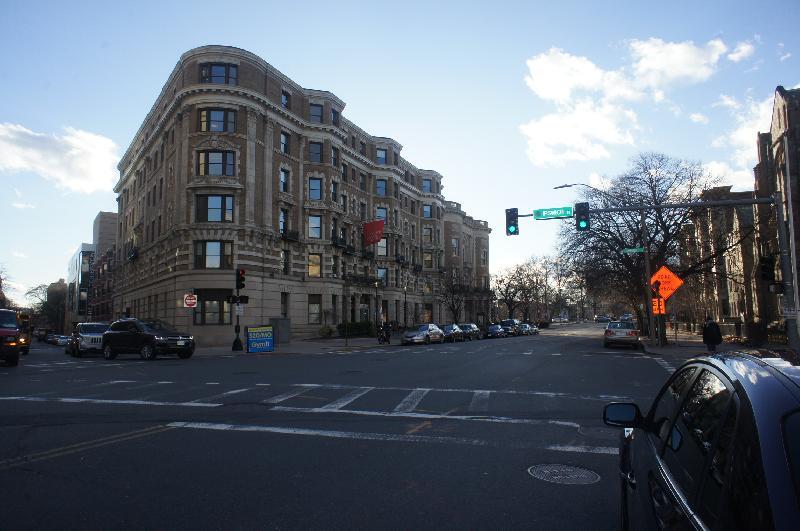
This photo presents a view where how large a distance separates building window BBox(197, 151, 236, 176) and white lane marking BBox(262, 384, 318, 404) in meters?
30.9

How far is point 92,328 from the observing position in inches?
1153

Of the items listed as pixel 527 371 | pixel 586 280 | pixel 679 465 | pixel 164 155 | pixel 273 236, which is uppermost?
pixel 164 155

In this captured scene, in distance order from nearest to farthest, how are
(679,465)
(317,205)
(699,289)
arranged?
1. (679,465)
2. (699,289)
3. (317,205)

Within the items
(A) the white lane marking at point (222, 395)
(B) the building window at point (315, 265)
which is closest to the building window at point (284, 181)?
(B) the building window at point (315, 265)

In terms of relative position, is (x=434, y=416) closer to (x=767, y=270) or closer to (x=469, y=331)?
(x=767, y=270)

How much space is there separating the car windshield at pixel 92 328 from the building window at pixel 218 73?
65.1ft

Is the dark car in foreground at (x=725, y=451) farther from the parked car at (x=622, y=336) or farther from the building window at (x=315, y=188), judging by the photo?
the building window at (x=315, y=188)

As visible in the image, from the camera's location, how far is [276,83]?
4469cm

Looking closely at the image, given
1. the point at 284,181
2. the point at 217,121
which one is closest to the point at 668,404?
the point at 217,121

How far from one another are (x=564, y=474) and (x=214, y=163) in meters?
39.1

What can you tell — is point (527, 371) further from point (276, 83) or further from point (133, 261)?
point (133, 261)

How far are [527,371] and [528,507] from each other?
40.0 ft

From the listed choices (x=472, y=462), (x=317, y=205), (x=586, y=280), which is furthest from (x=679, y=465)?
(x=317, y=205)

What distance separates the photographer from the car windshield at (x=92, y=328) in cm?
2867
